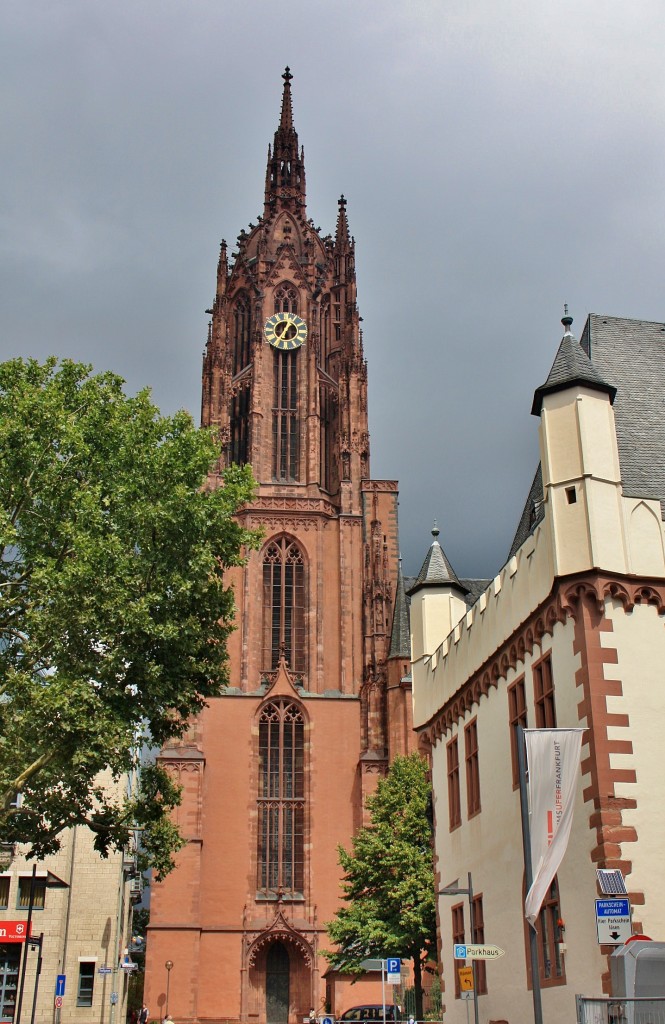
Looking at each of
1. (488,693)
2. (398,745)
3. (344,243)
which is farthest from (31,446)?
(344,243)

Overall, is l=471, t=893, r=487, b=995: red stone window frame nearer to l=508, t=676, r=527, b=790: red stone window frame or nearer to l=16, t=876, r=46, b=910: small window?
l=508, t=676, r=527, b=790: red stone window frame

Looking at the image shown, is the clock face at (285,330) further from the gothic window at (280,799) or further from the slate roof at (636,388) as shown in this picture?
the slate roof at (636,388)

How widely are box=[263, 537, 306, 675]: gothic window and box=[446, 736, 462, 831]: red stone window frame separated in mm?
33259

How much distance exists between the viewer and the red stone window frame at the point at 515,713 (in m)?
19.7

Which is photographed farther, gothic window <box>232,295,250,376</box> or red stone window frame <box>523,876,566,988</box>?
gothic window <box>232,295,250,376</box>

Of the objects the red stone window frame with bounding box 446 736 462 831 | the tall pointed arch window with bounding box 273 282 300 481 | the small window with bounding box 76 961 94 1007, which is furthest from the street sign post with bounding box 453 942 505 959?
the tall pointed arch window with bounding box 273 282 300 481

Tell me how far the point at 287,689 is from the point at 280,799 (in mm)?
5185

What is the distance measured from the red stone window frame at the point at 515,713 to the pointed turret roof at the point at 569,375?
4.65m

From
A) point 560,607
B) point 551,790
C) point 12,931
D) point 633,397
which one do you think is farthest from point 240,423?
point 551,790

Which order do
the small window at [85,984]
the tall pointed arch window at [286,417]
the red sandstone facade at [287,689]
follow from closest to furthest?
the small window at [85,984]
the red sandstone facade at [287,689]
the tall pointed arch window at [286,417]

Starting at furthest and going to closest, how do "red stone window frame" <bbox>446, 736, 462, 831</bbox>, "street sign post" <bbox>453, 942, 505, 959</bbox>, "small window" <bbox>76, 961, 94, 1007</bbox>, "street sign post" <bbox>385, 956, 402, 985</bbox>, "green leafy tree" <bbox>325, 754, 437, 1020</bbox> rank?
"small window" <bbox>76, 961, 94, 1007</bbox>, "green leafy tree" <bbox>325, 754, 437, 1020</bbox>, "street sign post" <bbox>385, 956, 402, 985</bbox>, "red stone window frame" <bbox>446, 736, 462, 831</bbox>, "street sign post" <bbox>453, 942, 505, 959</bbox>

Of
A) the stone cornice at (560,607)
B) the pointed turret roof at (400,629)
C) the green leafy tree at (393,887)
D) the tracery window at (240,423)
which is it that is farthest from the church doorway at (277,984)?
the stone cornice at (560,607)

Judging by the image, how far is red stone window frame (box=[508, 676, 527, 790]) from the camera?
19.7 meters

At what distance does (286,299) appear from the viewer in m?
68.8
